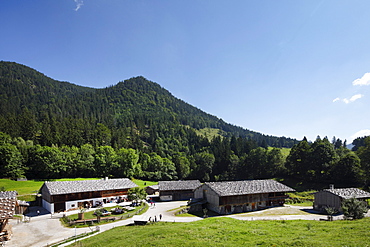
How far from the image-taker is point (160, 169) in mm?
117125

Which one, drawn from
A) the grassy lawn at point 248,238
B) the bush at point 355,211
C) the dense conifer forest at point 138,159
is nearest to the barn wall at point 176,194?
the grassy lawn at point 248,238

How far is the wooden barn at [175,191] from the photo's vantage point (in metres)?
68.3

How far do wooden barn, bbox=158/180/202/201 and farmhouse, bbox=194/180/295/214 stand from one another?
11.0 m

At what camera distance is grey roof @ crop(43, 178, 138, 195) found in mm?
53031

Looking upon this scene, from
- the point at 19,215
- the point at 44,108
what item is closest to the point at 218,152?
the point at 19,215

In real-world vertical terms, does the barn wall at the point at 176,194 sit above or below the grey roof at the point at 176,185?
below

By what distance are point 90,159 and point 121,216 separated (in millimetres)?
67599

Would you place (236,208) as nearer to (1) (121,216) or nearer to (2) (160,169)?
(1) (121,216)

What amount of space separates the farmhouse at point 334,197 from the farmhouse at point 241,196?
27.6ft

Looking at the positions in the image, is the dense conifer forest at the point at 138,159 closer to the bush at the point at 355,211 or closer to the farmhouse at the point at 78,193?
the farmhouse at the point at 78,193

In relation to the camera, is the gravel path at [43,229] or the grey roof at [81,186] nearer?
the gravel path at [43,229]

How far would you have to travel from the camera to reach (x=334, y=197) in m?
48.4

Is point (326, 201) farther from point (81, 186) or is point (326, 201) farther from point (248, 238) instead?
point (81, 186)

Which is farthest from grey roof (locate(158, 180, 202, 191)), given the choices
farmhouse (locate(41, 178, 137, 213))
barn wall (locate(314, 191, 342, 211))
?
barn wall (locate(314, 191, 342, 211))
